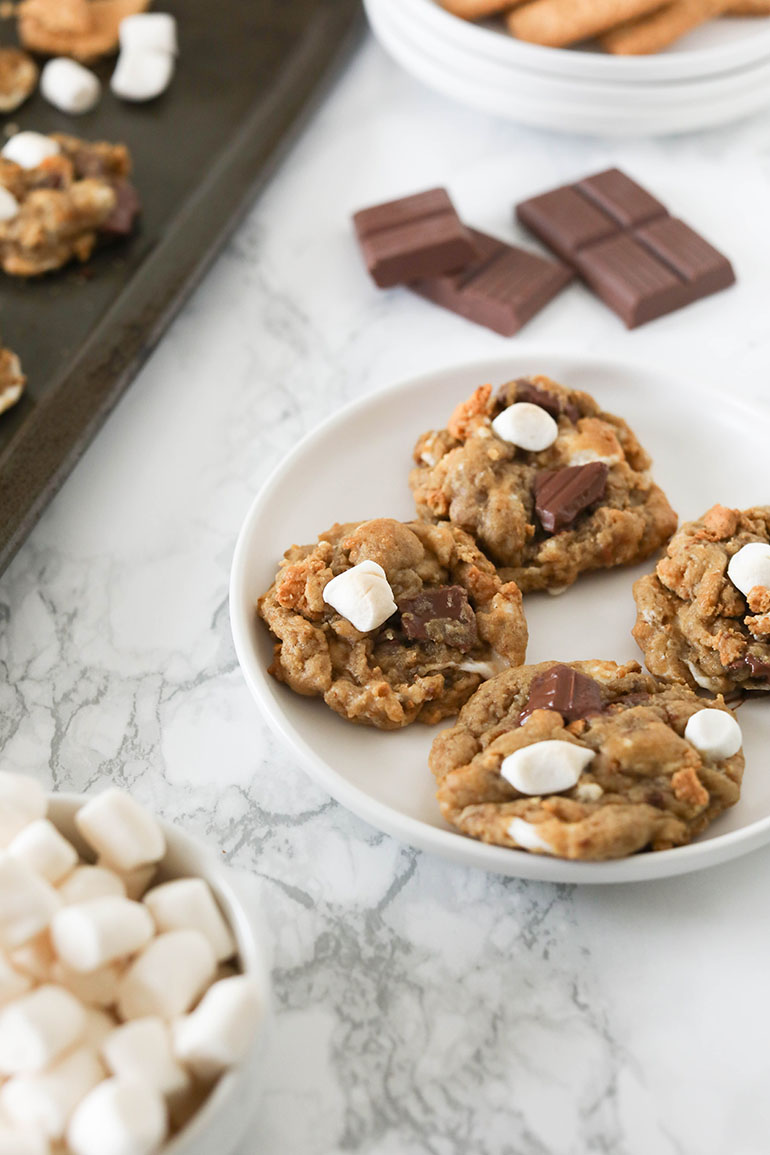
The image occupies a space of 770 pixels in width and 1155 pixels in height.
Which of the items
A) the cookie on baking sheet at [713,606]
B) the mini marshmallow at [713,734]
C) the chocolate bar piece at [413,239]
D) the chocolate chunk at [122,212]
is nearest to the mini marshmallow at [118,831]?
the mini marshmallow at [713,734]

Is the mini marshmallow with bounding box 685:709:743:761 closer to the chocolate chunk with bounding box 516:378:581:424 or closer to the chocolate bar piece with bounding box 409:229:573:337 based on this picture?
the chocolate chunk with bounding box 516:378:581:424

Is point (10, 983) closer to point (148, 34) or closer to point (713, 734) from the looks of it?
point (713, 734)

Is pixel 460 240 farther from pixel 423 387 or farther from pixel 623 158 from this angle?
pixel 623 158

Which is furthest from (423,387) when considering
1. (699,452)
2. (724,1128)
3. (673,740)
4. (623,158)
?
(724,1128)

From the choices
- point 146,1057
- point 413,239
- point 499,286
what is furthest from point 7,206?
point 146,1057

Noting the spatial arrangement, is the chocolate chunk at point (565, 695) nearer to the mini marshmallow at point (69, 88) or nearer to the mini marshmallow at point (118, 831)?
the mini marshmallow at point (118, 831)

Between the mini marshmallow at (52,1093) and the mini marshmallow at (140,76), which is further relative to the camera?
the mini marshmallow at (140,76)

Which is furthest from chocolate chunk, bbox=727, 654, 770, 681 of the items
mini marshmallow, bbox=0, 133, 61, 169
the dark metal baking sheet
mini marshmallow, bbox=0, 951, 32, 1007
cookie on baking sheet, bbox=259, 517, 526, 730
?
mini marshmallow, bbox=0, 133, 61, 169
